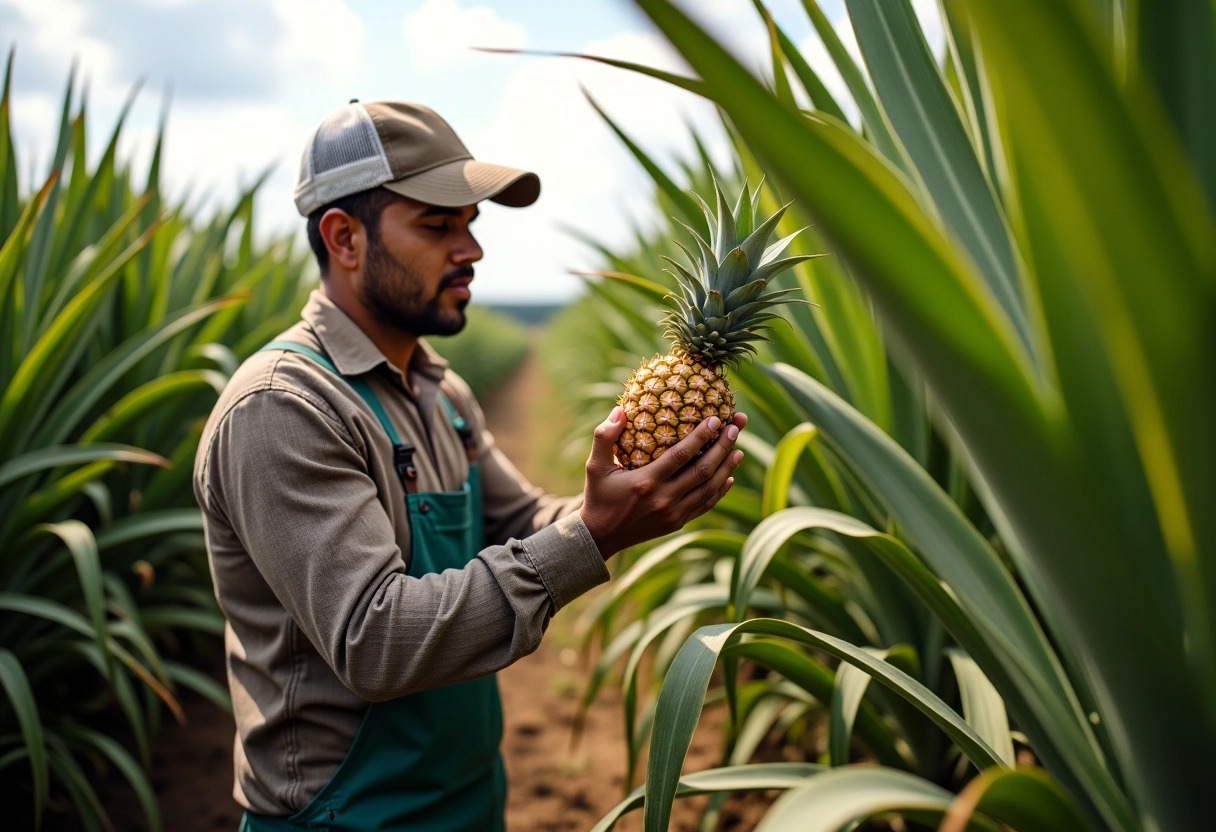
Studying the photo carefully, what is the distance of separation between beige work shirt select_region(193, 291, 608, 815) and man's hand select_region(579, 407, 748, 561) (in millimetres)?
43

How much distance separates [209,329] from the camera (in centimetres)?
270

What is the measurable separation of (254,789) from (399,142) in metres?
1.16

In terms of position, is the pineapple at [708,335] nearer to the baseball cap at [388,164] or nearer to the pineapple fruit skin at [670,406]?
the pineapple fruit skin at [670,406]

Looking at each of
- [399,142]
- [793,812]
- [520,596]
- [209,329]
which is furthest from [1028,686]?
[209,329]

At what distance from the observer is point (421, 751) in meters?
1.36

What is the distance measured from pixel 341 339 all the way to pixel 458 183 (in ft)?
1.19

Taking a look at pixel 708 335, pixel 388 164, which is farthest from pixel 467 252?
pixel 708 335

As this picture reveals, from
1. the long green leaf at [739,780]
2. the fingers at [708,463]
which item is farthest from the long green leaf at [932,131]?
the long green leaf at [739,780]

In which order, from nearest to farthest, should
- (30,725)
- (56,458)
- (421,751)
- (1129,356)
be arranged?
(1129,356), (421,751), (30,725), (56,458)

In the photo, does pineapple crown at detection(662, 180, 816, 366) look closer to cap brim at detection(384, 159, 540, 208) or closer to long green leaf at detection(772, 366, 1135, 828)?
long green leaf at detection(772, 366, 1135, 828)

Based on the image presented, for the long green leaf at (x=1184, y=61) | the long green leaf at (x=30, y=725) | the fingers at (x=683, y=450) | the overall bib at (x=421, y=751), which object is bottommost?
the long green leaf at (x=30, y=725)

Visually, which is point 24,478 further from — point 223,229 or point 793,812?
point 793,812

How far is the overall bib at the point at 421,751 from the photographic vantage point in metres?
1.32

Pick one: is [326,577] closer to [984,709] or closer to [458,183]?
[458,183]
